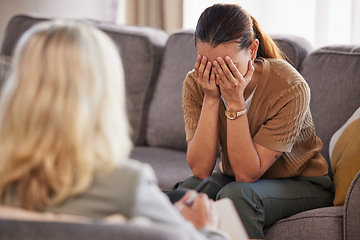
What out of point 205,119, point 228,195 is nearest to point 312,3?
point 205,119

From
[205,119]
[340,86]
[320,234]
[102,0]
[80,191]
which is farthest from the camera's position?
[102,0]

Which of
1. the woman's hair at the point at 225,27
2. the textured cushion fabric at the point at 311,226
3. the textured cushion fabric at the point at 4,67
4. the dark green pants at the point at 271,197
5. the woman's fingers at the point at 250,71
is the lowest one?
the textured cushion fabric at the point at 311,226

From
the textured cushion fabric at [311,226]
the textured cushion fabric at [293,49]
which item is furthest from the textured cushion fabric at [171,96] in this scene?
the textured cushion fabric at [311,226]

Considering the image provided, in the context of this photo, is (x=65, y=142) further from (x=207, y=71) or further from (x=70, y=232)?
(x=207, y=71)

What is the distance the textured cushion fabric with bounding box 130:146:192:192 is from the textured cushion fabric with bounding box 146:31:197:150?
0.06 m

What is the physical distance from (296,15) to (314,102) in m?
0.90

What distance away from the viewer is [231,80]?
5.40ft

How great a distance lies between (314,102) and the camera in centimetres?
206

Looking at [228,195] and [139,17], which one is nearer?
[228,195]

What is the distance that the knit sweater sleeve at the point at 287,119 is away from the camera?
163cm

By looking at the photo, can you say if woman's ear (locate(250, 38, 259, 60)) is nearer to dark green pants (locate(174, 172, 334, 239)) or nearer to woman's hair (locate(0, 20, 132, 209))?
dark green pants (locate(174, 172, 334, 239))

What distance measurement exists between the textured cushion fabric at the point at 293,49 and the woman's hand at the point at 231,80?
565 millimetres

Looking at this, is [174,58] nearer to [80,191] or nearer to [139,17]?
[139,17]

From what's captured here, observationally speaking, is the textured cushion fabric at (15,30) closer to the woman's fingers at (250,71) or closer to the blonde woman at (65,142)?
the woman's fingers at (250,71)
